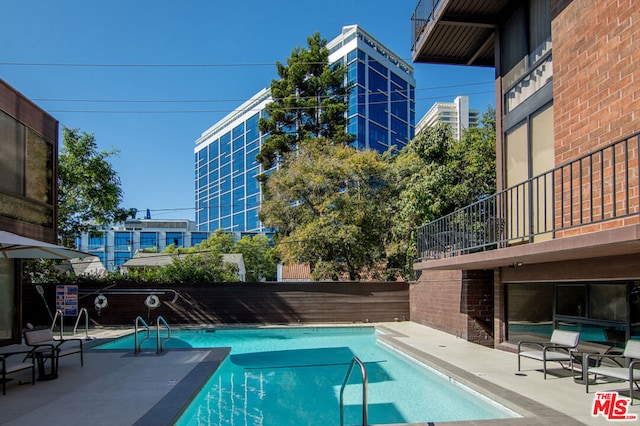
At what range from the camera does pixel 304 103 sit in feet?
87.5

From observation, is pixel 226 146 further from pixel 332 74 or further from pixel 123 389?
pixel 123 389

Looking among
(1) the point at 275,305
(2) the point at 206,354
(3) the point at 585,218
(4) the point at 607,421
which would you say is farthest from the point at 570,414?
(1) the point at 275,305

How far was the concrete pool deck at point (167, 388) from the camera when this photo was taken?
15.9 feet

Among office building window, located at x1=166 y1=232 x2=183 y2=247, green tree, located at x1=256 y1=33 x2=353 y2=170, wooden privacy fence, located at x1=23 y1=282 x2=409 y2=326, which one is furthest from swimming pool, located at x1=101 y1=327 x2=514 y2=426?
office building window, located at x1=166 y1=232 x2=183 y2=247

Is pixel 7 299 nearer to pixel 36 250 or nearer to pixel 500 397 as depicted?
pixel 36 250

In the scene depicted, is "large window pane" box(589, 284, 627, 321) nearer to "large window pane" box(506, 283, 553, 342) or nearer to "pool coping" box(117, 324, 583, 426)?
"large window pane" box(506, 283, 553, 342)

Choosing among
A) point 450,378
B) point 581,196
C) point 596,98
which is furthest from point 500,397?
point 596,98

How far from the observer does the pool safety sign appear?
13.0m

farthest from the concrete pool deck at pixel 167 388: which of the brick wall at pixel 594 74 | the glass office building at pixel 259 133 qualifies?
the glass office building at pixel 259 133

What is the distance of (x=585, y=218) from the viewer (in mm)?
6184

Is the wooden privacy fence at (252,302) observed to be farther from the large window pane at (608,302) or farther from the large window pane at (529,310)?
the large window pane at (608,302)

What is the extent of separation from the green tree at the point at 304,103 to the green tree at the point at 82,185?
10606 millimetres

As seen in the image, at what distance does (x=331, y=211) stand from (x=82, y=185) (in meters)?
9.06

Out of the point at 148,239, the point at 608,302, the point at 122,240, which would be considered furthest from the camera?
the point at 148,239
